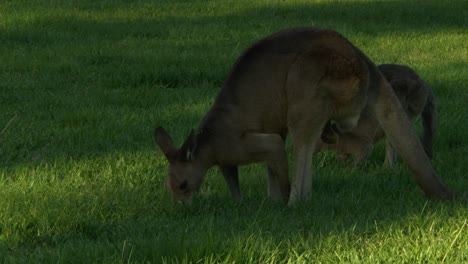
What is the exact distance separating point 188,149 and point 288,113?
0.71m

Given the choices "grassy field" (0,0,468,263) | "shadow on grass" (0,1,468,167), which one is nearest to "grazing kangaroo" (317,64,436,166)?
"grassy field" (0,0,468,263)

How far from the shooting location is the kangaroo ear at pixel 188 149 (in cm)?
622

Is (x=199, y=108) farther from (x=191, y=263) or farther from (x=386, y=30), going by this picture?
(x=386, y=30)

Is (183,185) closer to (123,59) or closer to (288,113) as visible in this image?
(288,113)

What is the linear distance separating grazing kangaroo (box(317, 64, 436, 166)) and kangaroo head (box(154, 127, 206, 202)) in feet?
5.17

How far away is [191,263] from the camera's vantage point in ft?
14.8

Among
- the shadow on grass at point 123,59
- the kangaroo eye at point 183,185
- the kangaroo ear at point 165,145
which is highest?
the kangaroo ear at point 165,145

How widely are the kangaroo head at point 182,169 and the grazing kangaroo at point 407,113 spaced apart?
5.17 feet

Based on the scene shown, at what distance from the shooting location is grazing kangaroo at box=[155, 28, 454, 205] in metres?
6.19

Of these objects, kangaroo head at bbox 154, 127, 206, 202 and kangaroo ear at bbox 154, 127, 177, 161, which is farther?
kangaroo ear at bbox 154, 127, 177, 161

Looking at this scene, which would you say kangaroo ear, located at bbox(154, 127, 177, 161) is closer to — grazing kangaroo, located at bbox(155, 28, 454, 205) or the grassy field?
grazing kangaroo, located at bbox(155, 28, 454, 205)

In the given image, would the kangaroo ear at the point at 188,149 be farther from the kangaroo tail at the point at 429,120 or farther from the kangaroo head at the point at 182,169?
the kangaroo tail at the point at 429,120

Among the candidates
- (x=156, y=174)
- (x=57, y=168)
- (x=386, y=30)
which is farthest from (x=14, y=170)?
(x=386, y=30)

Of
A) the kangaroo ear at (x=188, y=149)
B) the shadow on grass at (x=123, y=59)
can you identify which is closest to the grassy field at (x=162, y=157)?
the shadow on grass at (x=123, y=59)
